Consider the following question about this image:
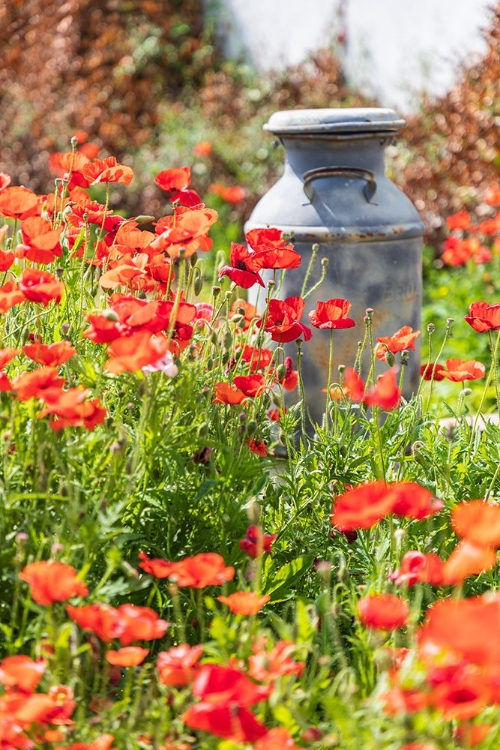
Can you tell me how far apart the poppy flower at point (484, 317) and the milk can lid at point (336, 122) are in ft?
4.21

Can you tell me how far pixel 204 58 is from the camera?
33.7ft

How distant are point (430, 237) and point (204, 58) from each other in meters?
4.93

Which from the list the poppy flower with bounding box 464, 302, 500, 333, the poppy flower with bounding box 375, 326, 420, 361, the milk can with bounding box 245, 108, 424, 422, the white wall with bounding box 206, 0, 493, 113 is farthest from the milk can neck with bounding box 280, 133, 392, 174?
the white wall with bounding box 206, 0, 493, 113

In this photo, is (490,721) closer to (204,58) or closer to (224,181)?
(224,181)

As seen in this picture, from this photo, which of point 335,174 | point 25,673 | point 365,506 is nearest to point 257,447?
point 365,506

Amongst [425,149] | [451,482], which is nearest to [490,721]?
[451,482]

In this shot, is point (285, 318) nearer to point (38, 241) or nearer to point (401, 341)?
point (401, 341)

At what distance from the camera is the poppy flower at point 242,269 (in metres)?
2.16

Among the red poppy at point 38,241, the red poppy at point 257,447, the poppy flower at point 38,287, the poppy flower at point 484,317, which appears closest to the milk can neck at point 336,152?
the poppy flower at point 484,317

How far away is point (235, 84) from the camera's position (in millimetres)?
9664

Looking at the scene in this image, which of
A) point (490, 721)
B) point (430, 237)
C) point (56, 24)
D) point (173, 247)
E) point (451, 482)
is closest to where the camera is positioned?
point (490, 721)

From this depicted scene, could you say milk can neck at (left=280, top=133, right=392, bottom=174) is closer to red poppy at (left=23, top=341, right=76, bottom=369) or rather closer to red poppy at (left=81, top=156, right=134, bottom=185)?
red poppy at (left=81, top=156, right=134, bottom=185)

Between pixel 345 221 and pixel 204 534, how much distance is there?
1.57 metres

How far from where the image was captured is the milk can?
3.29 meters
